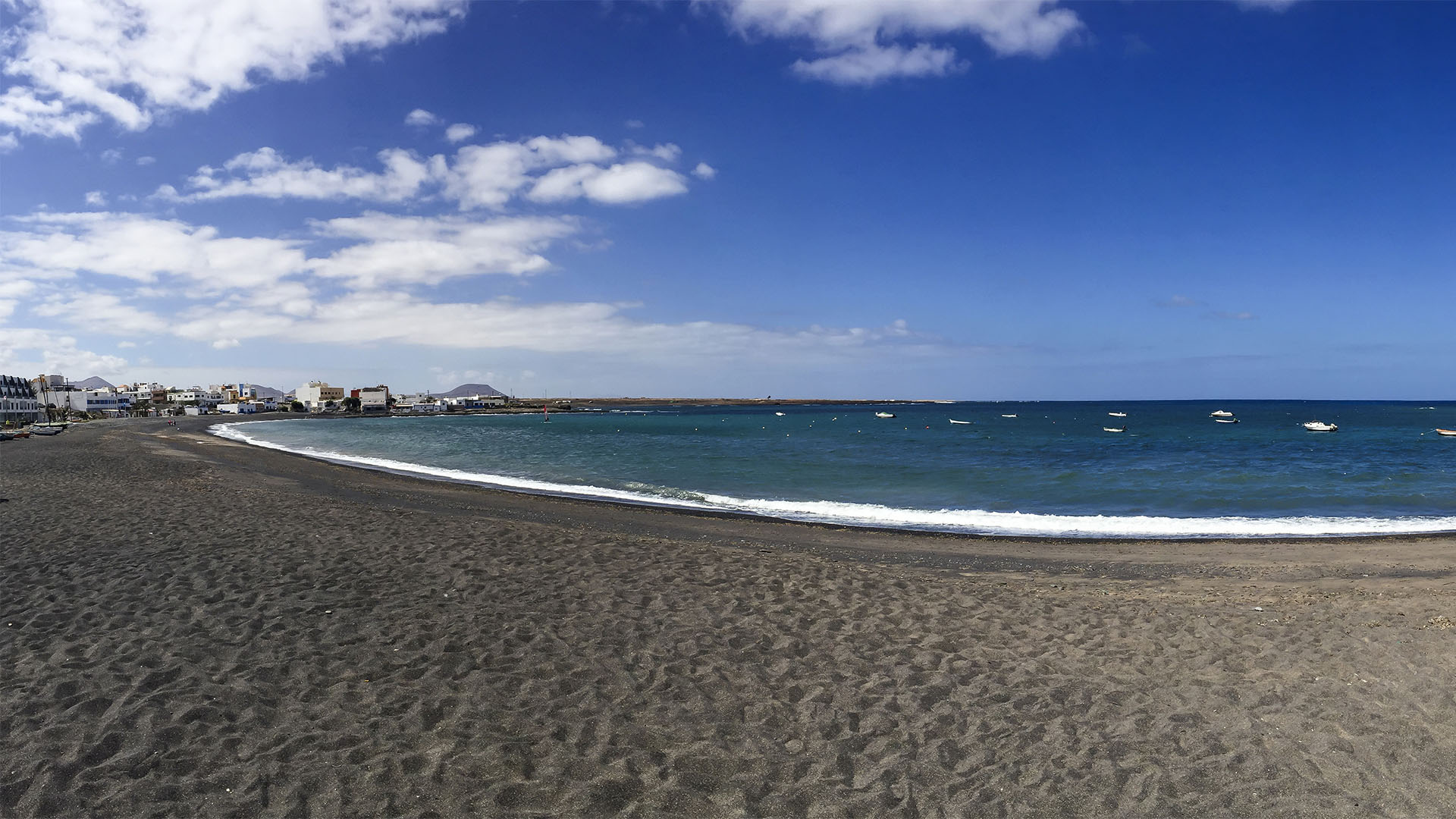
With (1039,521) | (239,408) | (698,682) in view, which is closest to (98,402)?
(239,408)

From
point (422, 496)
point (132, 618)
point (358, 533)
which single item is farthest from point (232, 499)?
point (132, 618)

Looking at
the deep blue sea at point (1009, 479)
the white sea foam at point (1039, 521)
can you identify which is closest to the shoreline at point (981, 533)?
the white sea foam at point (1039, 521)

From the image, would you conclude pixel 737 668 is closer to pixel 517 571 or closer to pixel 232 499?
pixel 517 571

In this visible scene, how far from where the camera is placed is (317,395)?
175 m

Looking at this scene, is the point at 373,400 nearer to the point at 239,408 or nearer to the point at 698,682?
the point at 239,408

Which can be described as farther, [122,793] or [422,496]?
[422,496]

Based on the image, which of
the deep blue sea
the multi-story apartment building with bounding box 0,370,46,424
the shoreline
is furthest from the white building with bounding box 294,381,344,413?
the shoreline

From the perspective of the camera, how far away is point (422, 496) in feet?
67.8

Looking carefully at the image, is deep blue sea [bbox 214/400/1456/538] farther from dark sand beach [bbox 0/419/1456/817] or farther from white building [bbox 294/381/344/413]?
white building [bbox 294/381/344/413]

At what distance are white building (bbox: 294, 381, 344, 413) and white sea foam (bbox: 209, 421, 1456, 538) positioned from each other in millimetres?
178157

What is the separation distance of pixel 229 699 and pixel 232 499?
574 inches

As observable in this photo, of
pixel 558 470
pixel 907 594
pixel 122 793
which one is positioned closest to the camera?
pixel 122 793

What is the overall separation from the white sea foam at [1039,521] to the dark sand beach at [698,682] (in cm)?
403

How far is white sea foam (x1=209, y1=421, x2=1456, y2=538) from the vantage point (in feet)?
55.1
